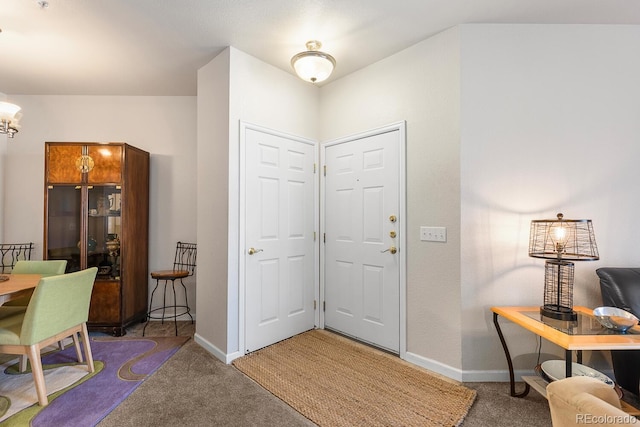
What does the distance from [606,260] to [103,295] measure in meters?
4.57

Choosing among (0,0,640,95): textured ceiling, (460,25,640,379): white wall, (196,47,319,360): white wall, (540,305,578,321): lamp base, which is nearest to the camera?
(540,305,578,321): lamp base

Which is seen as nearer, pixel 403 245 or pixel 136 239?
pixel 403 245

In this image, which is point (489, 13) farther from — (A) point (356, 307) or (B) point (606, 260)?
(A) point (356, 307)

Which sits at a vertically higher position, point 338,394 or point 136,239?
point 136,239

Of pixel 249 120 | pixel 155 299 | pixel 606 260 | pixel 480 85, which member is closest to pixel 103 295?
pixel 155 299

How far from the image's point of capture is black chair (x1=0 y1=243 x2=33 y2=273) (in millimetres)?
3477

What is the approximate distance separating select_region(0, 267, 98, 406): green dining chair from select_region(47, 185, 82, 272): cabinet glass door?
3.29 feet

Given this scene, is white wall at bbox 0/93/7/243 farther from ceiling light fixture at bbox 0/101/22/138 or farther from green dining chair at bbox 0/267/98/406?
green dining chair at bbox 0/267/98/406

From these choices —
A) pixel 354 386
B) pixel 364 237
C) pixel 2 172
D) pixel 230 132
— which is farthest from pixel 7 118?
pixel 354 386

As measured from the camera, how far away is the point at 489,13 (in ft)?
7.00

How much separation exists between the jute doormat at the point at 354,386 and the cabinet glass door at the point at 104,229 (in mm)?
1918

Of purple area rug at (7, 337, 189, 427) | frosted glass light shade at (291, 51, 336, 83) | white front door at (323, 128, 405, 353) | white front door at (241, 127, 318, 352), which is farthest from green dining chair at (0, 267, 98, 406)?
frosted glass light shade at (291, 51, 336, 83)

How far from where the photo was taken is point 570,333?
5.17ft

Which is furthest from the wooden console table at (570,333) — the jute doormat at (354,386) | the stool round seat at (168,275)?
the stool round seat at (168,275)
